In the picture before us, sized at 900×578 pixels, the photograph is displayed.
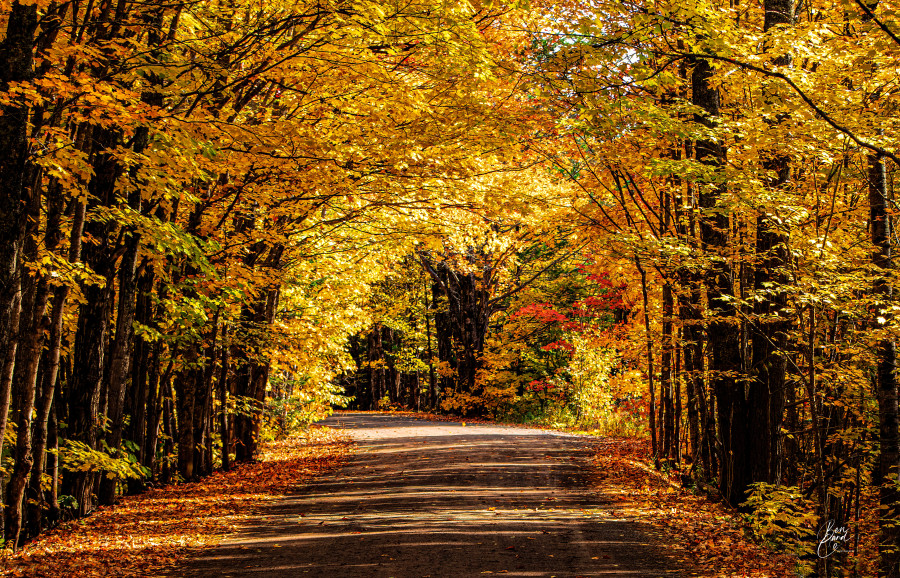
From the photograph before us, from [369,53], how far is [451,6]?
1.35m

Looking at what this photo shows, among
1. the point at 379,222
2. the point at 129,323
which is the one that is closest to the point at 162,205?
the point at 129,323

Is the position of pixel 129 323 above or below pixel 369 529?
above

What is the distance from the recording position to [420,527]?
8016 millimetres

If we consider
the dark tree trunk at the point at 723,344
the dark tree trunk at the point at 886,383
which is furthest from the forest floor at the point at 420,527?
the dark tree trunk at the point at 886,383

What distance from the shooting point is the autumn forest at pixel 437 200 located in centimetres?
707

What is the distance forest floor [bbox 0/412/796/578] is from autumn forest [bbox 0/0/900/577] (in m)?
0.71

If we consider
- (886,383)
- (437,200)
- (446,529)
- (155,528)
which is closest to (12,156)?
(155,528)

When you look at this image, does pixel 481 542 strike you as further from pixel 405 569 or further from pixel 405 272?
pixel 405 272

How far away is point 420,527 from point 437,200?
251 inches

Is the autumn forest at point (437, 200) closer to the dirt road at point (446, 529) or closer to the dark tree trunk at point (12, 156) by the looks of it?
the dark tree trunk at point (12, 156)

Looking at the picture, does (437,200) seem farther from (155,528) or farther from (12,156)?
(12,156)

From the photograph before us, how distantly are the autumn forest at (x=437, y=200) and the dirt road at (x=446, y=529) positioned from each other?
1.89 m

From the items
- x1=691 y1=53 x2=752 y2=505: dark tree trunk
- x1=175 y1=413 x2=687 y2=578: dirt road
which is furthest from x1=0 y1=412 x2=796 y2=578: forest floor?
x1=691 y1=53 x2=752 y2=505: dark tree trunk

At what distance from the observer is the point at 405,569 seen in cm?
631
